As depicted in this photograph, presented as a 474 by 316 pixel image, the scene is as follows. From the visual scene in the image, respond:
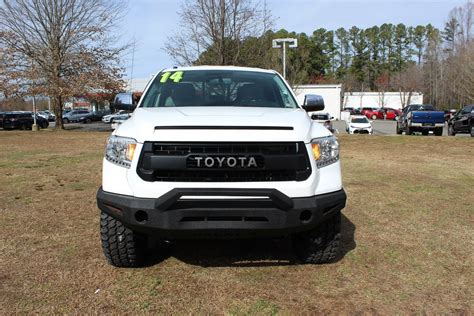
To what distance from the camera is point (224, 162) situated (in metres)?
3.18

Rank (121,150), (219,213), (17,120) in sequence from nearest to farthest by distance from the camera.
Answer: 1. (219,213)
2. (121,150)
3. (17,120)

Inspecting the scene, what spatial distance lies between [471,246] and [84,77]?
1070 inches

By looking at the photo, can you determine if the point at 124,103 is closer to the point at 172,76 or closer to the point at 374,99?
the point at 172,76

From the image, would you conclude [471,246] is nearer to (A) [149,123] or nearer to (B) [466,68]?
(A) [149,123]

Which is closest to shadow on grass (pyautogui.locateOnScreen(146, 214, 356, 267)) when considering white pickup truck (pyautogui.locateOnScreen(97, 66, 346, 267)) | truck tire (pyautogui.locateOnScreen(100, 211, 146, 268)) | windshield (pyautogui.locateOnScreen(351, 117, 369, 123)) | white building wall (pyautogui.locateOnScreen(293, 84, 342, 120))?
truck tire (pyautogui.locateOnScreen(100, 211, 146, 268))

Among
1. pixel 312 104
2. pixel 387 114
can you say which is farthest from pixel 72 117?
pixel 312 104

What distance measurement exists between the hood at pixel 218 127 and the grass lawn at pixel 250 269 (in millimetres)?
1128

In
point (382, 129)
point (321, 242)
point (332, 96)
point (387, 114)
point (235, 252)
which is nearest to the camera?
point (321, 242)

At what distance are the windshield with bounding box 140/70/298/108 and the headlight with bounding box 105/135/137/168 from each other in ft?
3.26

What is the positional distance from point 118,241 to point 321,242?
64.8 inches

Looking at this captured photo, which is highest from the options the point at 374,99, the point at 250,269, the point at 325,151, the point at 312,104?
the point at 374,99

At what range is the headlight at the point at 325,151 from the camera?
11.2 feet

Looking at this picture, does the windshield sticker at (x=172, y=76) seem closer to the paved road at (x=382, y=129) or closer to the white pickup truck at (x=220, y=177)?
the white pickup truck at (x=220, y=177)

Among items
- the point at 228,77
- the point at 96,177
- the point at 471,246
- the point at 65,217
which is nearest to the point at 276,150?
the point at 228,77
